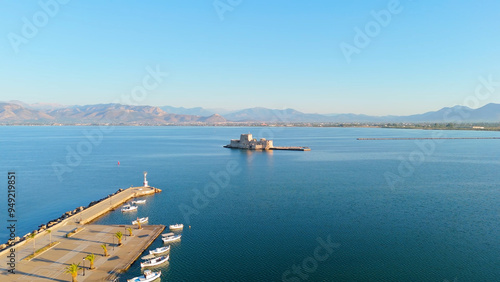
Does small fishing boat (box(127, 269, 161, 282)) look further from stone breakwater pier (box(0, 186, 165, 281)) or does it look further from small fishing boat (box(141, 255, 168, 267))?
stone breakwater pier (box(0, 186, 165, 281))

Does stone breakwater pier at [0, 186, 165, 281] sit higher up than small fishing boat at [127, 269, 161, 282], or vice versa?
stone breakwater pier at [0, 186, 165, 281]

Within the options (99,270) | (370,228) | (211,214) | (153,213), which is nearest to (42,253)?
(99,270)

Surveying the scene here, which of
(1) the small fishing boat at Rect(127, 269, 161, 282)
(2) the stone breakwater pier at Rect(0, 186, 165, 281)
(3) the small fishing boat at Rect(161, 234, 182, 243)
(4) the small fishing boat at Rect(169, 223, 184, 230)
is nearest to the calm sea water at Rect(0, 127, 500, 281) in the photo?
(4) the small fishing boat at Rect(169, 223, 184, 230)

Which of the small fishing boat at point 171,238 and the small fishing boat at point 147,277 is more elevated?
the small fishing boat at point 171,238

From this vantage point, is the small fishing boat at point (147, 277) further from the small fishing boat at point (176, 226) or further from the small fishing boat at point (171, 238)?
the small fishing boat at point (176, 226)

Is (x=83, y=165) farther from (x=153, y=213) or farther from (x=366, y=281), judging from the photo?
(x=366, y=281)

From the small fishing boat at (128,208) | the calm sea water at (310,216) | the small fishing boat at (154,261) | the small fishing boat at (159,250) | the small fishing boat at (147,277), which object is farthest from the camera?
the small fishing boat at (128,208)

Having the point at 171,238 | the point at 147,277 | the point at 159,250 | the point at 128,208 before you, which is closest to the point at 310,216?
the point at 171,238

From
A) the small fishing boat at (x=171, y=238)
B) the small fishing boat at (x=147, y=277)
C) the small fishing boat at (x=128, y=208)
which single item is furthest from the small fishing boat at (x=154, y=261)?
the small fishing boat at (x=128, y=208)
